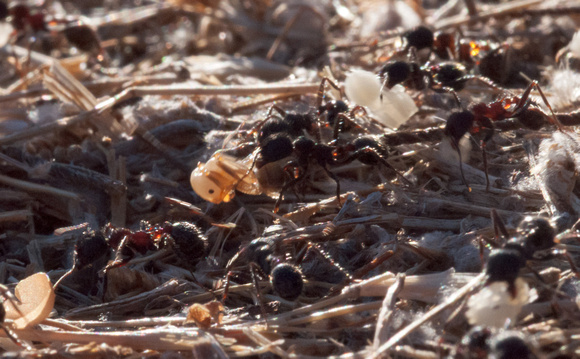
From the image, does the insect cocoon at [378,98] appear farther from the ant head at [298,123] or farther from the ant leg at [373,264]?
the ant leg at [373,264]

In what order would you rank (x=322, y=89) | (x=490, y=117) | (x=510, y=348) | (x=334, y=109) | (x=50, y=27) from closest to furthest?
(x=510, y=348) < (x=490, y=117) < (x=334, y=109) < (x=322, y=89) < (x=50, y=27)

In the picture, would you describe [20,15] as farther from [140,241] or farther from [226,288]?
[226,288]

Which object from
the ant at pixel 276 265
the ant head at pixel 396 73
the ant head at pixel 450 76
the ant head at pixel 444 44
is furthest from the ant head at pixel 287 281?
the ant head at pixel 444 44

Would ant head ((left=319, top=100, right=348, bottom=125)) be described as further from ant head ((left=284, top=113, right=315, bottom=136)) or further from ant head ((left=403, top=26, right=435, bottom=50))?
ant head ((left=403, top=26, right=435, bottom=50))

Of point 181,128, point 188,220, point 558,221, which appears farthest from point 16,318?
point 558,221

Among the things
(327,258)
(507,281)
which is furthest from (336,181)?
(507,281)

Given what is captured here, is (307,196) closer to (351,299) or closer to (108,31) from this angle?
(351,299)
